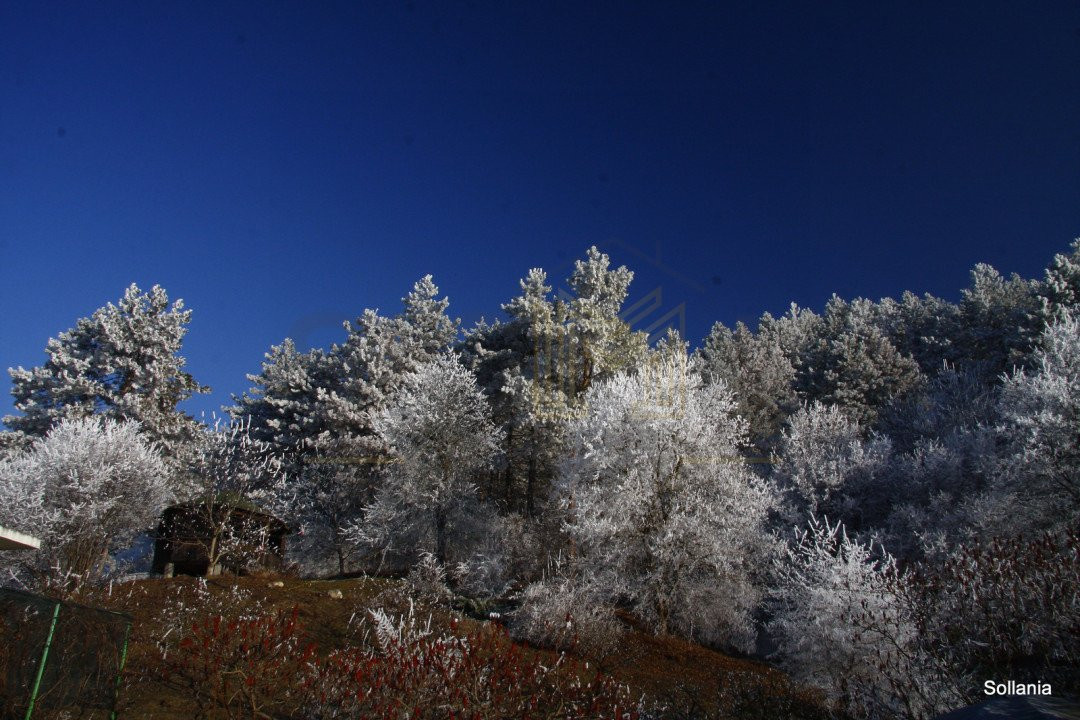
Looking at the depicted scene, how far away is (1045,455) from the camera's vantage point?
61.6ft

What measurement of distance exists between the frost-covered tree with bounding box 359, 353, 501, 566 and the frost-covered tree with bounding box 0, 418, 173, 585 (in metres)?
9.22

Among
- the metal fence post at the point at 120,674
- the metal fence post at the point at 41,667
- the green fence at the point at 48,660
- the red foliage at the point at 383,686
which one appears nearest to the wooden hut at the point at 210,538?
the metal fence post at the point at 120,674

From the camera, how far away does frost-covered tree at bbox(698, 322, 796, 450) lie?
141 ft

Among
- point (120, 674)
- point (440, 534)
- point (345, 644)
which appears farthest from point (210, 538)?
point (120, 674)

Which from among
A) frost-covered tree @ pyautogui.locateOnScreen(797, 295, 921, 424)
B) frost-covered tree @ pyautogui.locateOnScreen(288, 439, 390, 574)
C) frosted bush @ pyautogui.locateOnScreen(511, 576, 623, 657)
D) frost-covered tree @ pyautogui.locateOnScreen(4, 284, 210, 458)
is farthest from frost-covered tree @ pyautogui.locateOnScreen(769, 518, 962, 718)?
frost-covered tree @ pyautogui.locateOnScreen(4, 284, 210, 458)

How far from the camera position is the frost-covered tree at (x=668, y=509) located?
767 inches

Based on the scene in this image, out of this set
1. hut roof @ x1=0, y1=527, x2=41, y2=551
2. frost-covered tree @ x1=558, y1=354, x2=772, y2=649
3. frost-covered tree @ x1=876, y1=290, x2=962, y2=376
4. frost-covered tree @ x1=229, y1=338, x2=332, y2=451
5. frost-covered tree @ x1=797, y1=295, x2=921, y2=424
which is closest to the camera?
hut roof @ x1=0, y1=527, x2=41, y2=551

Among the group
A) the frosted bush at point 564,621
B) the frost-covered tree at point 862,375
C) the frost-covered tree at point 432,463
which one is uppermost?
the frost-covered tree at point 862,375

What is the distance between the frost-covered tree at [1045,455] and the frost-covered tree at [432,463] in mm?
18623

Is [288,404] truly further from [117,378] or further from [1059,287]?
[1059,287]

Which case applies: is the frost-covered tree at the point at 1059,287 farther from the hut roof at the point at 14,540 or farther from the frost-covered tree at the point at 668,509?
the hut roof at the point at 14,540

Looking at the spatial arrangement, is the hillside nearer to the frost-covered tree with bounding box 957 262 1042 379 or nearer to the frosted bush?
the frosted bush

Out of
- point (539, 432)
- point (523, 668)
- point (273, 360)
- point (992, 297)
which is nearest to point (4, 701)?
point (523, 668)

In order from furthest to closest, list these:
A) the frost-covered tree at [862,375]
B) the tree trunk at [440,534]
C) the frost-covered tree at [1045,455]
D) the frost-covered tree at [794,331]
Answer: the frost-covered tree at [794,331]
the frost-covered tree at [862,375]
the tree trunk at [440,534]
the frost-covered tree at [1045,455]
